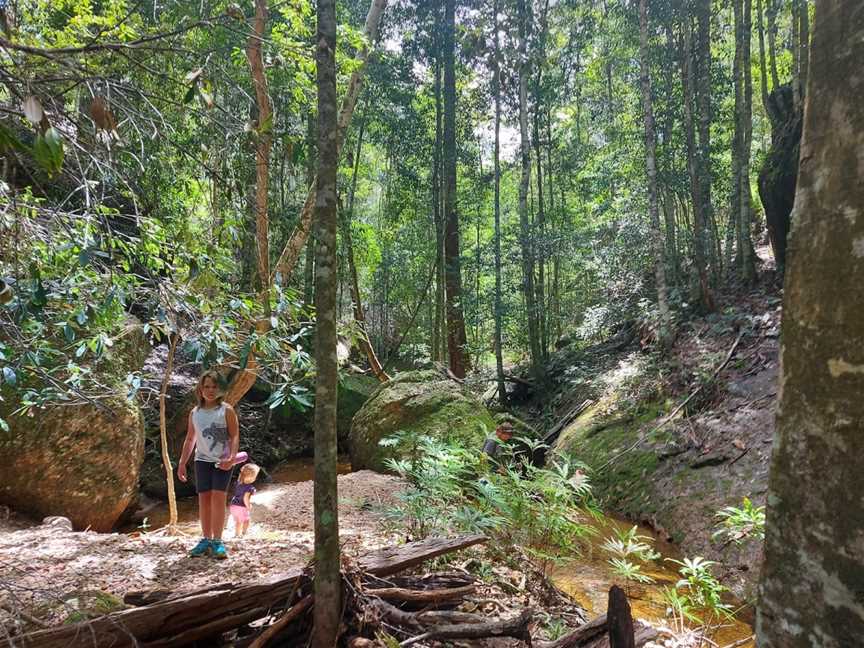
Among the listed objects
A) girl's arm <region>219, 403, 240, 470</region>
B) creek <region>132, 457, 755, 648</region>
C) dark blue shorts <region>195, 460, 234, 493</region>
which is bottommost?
creek <region>132, 457, 755, 648</region>

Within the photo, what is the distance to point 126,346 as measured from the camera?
6.97 metres

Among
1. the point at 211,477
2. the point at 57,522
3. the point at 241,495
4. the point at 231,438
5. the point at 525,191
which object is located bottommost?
the point at 57,522

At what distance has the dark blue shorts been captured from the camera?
406cm

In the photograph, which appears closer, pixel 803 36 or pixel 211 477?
pixel 211 477

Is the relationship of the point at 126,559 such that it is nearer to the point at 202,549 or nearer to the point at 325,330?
the point at 202,549

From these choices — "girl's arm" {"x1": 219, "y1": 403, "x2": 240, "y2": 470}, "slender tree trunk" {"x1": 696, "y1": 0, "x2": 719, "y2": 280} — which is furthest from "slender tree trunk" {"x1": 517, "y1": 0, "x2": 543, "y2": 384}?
"girl's arm" {"x1": 219, "y1": 403, "x2": 240, "y2": 470}

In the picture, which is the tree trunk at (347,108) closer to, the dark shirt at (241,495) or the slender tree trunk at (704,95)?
the dark shirt at (241,495)

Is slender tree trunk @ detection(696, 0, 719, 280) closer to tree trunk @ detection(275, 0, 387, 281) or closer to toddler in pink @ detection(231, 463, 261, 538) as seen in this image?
tree trunk @ detection(275, 0, 387, 281)

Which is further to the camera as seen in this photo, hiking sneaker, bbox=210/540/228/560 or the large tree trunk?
hiking sneaker, bbox=210/540/228/560

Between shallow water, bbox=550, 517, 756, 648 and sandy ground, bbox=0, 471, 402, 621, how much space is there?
1829 mm

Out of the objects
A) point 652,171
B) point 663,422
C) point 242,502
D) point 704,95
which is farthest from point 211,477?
point 704,95

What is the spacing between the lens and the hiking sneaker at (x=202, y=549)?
13.2 feet

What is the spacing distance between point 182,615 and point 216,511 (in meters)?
1.74

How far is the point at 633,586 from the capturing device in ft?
15.1
